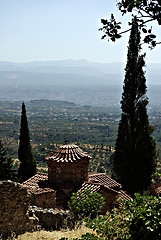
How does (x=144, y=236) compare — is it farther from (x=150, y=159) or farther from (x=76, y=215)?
(x=150, y=159)

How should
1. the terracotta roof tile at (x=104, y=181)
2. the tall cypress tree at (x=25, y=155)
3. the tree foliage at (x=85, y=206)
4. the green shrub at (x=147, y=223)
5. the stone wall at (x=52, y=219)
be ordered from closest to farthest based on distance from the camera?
the green shrub at (x=147, y=223)
the stone wall at (x=52, y=219)
the tree foliage at (x=85, y=206)
the terracotta roof tile at (x=104, y=181)
the tall cypress tree at (x=25, y=155)

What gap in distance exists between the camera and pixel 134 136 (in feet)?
72.4

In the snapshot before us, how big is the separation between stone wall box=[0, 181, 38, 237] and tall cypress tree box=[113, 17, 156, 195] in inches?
532

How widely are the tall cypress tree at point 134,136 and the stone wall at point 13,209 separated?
13.5 m

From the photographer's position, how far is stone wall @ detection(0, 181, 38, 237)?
9.22 meters

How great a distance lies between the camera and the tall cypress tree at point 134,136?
21719 millimetres

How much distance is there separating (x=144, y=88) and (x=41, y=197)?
1294cm

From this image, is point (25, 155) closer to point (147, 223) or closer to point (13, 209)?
point (13, 209)

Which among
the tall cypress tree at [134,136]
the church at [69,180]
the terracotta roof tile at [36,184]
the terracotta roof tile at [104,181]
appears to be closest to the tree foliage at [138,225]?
the terracotta roof tile at [36,184]

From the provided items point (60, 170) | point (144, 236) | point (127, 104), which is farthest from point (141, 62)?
point (144, 236)

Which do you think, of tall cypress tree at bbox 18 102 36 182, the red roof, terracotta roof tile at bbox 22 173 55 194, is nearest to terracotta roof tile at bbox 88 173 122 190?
the red roof

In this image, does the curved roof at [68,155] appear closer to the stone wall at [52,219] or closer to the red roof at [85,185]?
the red roof at [85,185]

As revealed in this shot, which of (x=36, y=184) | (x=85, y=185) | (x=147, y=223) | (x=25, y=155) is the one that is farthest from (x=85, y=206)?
(x=25, y=155)

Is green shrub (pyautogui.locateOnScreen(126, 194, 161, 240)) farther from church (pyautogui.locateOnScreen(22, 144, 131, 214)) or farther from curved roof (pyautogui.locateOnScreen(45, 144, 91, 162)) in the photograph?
curved roof (pyautogui.locateOnScreen(45, 144, 91, 162))
